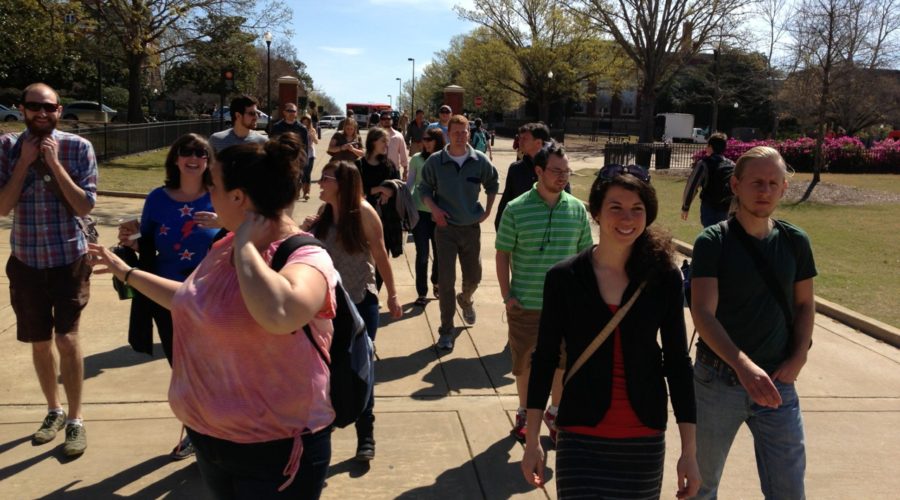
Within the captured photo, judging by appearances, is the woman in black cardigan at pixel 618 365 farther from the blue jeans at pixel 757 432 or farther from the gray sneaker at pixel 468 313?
the gray sneaker at pixel 468 313

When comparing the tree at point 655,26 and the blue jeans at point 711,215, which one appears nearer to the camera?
the blue jeans at point 711,215

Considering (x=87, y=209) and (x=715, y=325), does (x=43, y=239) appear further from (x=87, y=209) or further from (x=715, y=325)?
(x=715, y=325)

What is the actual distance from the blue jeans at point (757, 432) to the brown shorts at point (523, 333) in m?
1.30

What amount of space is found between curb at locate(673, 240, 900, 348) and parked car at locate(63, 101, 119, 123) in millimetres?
40907

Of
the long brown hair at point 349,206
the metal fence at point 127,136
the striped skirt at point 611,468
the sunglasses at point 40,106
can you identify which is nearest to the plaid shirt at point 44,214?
the sunglasses at point 40,106

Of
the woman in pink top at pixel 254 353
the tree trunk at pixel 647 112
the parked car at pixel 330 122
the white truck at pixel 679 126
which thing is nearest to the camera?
the woman in pink top at pixel 254 353

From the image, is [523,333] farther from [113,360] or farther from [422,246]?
[113,360]

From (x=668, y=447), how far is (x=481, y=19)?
51.4 metres

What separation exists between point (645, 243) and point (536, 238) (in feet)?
5.87

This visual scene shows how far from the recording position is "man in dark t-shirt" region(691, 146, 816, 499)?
9.81 ft

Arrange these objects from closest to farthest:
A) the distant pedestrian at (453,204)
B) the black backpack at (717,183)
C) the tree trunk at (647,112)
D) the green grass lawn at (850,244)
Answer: the distant pedestrian at (453,204), the green grass lawn at (850,244), the black backpack at (717,183), the tree trunk at (647,112)

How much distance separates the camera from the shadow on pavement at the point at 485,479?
3.94 meters

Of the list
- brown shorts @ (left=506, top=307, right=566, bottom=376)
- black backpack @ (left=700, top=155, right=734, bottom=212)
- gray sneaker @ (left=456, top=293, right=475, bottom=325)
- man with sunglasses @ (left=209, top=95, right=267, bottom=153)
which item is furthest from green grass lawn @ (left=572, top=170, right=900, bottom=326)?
man with sunglasses @ (left=209, top=95, right=267, bottom=153)

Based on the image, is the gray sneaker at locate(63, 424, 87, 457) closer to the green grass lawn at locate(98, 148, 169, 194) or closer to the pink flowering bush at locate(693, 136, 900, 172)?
the green grass lawn at locate(98, 148, 169, 194)
